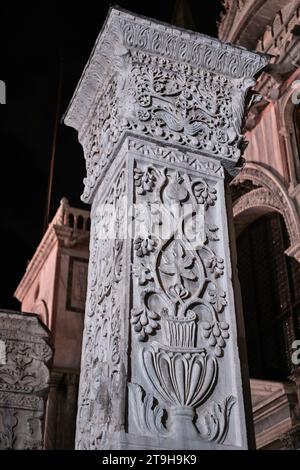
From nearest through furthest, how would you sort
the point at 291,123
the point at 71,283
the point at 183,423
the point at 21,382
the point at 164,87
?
the point at 183,423 → the point at 164,87 → the point at 21,382 → the point at 291,123 → the point at 71,283

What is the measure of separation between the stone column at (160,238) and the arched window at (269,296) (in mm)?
5635

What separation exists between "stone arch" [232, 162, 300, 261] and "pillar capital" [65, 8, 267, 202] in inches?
174

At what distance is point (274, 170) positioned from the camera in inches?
329

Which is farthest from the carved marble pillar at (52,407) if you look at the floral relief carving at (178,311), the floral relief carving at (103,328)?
the floral relief carving at (178,311)

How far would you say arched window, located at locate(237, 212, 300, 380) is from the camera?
8.36 m

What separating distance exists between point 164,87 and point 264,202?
6.23 meters

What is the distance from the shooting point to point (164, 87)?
2926mm

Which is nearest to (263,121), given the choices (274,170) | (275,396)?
(274,170)

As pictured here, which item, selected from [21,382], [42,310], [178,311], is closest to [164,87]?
[178,311]

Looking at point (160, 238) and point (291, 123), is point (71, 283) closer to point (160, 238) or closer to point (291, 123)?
point (291, 123)

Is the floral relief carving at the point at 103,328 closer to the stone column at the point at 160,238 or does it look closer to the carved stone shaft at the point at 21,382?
the stone column at the point at 160,238

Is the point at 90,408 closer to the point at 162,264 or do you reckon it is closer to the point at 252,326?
the point at 162,264

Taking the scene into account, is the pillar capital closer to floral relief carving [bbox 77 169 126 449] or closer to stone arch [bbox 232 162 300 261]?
floral relief carving [bbox 77 169 126 449]

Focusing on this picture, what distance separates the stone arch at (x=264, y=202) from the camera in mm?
7492
